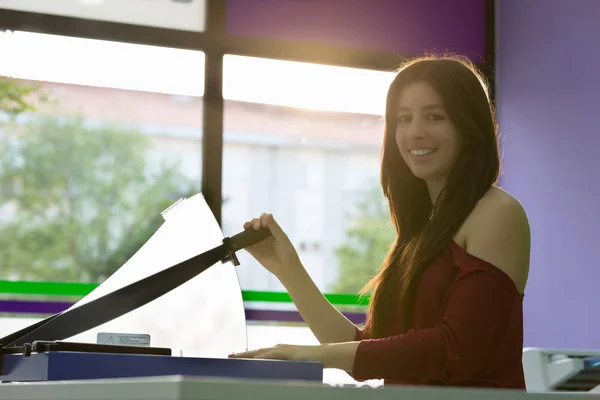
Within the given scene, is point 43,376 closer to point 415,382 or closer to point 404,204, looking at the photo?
point 415,382

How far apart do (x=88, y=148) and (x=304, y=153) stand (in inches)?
38.7

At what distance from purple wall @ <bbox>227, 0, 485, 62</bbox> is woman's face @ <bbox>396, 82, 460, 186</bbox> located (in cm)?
227

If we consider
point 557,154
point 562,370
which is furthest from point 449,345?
point 557,154

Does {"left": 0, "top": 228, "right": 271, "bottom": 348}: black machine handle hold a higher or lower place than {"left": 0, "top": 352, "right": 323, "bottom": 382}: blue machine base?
higher

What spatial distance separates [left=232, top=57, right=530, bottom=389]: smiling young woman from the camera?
3.69 ft

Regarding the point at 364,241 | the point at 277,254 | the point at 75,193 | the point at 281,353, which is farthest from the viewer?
the point at 364,241

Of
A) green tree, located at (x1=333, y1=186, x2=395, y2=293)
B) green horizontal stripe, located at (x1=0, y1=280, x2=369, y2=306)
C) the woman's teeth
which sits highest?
green tree, located at (x1=333, y1=186, x2=395, y2=293)

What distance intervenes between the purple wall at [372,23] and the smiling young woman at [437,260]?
2.26 meters

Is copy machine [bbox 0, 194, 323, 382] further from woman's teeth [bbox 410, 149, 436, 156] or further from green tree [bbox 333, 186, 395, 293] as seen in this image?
green tree [bbox 333, 186, 395, 293]

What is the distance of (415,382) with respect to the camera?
1152 mm

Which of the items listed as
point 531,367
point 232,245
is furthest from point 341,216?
point 232,245

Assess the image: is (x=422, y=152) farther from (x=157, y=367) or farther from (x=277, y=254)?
(x=157, y=367)

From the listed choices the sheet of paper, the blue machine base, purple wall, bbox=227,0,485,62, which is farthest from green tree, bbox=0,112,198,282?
the blue machine base

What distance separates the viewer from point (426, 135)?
55.1 inches
